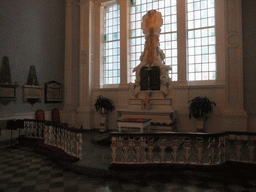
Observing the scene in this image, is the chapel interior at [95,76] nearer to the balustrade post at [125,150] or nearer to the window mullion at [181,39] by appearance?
the window mullion at [181,39]

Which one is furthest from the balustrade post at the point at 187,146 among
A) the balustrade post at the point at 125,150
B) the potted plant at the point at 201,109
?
the potted plant at the point at 201,109

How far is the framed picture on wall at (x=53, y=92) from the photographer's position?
923 centimetres

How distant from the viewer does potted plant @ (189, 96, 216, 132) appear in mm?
7135

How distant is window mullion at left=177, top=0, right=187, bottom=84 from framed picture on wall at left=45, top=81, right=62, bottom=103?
19.7 ft

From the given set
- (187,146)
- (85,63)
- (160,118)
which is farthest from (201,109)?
(85,63)

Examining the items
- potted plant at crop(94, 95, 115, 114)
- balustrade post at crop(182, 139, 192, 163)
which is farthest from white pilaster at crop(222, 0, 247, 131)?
potted plant at crop(94, 95, 115, 114)

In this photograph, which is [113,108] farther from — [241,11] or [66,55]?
[241,11]

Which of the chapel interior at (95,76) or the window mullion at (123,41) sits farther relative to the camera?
the window mullion at (123,41)

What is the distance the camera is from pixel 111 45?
10234 mm

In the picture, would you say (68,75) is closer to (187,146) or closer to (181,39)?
(181,39)

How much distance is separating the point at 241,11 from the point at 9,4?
352 inches

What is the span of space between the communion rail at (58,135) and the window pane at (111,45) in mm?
4557

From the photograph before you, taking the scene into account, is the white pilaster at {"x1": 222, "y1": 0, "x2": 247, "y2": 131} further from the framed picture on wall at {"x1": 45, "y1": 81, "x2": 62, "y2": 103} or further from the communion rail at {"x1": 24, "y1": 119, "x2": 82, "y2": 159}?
the framed picture on wall at {"x1": 45, "y1": 81, "x2": 62, "y2": 103}

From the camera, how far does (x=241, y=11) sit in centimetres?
721
